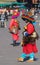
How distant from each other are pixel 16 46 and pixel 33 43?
14.4ft

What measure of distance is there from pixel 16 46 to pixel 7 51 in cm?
182

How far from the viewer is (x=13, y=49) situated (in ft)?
49.8

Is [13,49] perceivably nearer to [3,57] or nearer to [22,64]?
[3,57]

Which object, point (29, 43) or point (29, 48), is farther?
point (29, 43)

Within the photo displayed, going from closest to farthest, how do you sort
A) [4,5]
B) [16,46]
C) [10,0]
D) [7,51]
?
[7,51]
[16,46]
[4,5]
[10,0]

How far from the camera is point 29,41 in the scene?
39.3 feet

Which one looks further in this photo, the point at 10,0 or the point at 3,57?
the point at 10,0

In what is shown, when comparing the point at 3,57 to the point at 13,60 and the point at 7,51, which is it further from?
the point at 7,51

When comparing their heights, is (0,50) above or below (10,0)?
below

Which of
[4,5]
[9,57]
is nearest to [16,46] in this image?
[9,57]

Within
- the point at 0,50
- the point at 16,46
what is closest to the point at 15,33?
the point at 16,46

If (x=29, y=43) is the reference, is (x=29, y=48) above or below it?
below

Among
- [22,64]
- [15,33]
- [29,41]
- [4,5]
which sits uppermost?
[4,5]

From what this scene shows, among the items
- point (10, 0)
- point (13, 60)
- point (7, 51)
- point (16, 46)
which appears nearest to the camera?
point (13, 60)
